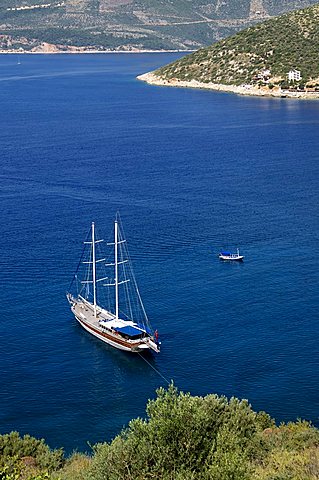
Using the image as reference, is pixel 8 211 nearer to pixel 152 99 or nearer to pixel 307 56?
pixel 152 99

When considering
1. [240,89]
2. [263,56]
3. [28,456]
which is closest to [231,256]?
[28,456]

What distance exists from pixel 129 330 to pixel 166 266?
704 centimetres

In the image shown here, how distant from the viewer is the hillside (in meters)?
113

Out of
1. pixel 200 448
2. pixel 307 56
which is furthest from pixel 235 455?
pixel 307 56

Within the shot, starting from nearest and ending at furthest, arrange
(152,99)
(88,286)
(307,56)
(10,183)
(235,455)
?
(235,455) → (88,286) → (10,183) → (152,99) → (307,56)

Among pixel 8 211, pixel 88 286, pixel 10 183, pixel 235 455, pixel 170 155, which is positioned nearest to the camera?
pixel 235 455

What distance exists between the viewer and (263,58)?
391ft

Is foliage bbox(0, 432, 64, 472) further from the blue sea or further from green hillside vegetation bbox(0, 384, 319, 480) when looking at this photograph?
the blue sea

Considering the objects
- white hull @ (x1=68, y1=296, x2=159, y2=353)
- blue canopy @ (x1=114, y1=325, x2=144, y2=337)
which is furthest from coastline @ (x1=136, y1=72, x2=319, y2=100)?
blue canopy @ (x1=114, y1=325, x2=144, y2=337)

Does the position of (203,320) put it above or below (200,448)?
below

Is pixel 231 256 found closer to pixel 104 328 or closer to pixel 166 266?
pixel 166 266

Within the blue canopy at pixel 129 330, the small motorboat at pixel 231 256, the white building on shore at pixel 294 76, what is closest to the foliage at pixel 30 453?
the blue canopy at pixel 129 330

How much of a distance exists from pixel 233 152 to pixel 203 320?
3652 centimetres

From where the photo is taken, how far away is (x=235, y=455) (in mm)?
14141
